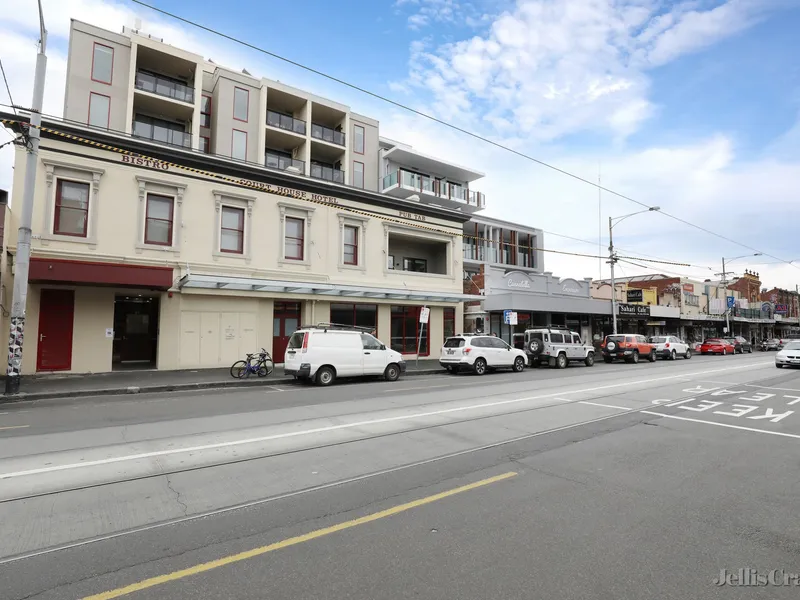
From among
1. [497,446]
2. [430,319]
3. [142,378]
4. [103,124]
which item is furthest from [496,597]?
[103,124]

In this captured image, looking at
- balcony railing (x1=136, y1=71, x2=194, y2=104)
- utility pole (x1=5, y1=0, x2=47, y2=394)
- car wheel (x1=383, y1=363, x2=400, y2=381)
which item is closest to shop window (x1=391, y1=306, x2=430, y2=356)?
car wheel (x1=383, y1=363, x2=400, y2=381)

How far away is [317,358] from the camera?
50.0 feet

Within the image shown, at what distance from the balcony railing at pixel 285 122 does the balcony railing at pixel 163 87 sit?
458cm

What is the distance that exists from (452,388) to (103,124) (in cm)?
2427

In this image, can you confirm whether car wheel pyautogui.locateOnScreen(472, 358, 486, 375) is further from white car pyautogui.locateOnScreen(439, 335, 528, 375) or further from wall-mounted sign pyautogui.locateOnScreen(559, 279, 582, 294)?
wall-mounted sign pyautogui.locateOnScreen(559, 279, 582, 294)

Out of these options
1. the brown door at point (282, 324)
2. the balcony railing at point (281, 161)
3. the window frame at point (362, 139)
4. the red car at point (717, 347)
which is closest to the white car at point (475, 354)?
the brown door at point (282, 324)

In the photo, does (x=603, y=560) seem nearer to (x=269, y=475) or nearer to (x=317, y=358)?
(x=269, y=475)

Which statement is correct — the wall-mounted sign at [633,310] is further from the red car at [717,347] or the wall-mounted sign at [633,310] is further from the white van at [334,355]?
the white van at [334,355]

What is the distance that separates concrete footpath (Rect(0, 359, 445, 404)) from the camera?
12276 millimetres

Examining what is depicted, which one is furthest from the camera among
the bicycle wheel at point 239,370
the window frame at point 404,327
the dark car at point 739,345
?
the dark car at point 739,345

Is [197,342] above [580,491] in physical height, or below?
above

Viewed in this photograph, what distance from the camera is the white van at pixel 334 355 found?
15.2 metres

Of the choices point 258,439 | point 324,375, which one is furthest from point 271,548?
point 324,375

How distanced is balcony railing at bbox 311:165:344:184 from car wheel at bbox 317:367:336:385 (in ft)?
61.5
